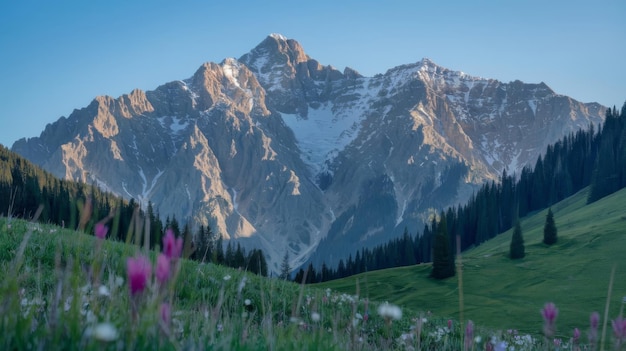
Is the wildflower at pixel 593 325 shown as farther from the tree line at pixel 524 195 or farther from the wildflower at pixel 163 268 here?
the tree line at pixel 524 195

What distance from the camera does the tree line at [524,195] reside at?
130875 mm

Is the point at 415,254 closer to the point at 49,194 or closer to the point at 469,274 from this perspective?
the point at 469,274

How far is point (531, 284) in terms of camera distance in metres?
60.0

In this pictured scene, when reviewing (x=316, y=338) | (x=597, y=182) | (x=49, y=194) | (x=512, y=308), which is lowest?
(x=512, y=308)

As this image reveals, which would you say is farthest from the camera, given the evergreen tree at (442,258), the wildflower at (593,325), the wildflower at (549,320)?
the evergreen tree at (442,258)

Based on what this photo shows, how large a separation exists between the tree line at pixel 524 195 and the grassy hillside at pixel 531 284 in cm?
3627

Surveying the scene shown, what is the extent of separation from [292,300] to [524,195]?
16476 centimetres

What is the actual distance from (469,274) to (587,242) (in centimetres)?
1722

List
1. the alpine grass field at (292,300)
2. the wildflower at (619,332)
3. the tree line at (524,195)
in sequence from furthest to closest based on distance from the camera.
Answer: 1. the tree line at (524,195)
2. the wildflower at (619,332)
3. the alpine grass field at (292,300)

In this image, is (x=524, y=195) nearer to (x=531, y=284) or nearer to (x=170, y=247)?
(x=531, y=284)

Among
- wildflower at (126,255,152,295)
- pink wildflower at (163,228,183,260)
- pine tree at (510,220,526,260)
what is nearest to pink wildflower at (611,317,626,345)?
pink wildflower at (163,228,183,260)

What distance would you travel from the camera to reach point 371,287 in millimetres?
73812

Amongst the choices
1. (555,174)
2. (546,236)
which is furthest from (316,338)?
(555,174)

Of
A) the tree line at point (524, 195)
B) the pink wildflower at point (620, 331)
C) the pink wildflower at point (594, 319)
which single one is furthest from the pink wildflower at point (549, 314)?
the tree line at point (524, 195)
